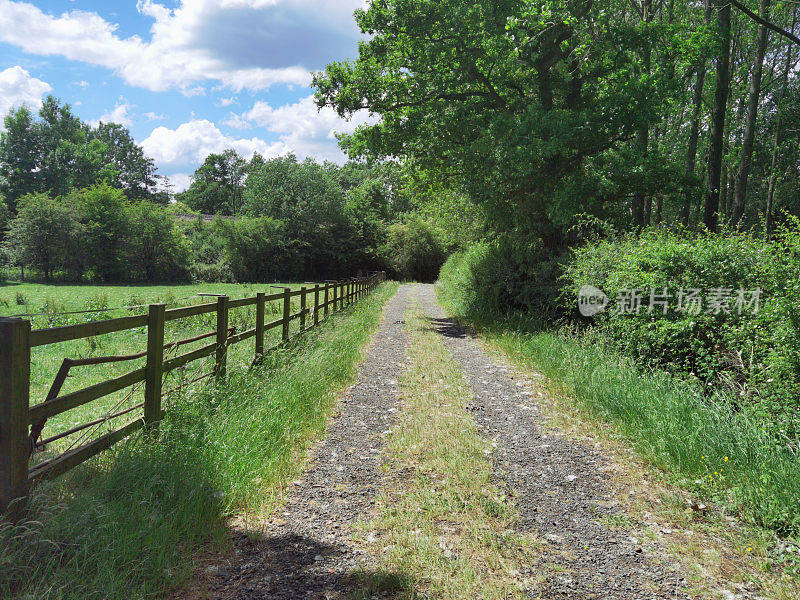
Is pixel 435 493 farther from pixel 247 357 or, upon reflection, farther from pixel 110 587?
pixel 247 357

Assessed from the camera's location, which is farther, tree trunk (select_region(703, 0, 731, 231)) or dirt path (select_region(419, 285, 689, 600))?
tree trunk (select_region(703, 0, 731, 231))

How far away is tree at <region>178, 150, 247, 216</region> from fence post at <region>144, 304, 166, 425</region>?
86.1m

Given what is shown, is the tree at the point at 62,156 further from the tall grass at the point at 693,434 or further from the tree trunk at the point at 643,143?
the tall grass at the point at 693,434

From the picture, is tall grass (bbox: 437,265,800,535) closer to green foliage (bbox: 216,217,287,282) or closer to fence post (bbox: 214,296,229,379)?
fence post (bbox: 214,296,229,379)

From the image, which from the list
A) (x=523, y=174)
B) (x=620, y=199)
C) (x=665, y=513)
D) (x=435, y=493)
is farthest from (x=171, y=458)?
(x=620, y=199)

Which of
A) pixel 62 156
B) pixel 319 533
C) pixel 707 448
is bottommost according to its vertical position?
pixel 319 533

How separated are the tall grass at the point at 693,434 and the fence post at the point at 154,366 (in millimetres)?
4782

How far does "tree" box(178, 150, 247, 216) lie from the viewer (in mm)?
85938

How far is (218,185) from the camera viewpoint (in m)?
86.9

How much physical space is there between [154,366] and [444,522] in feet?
9.22

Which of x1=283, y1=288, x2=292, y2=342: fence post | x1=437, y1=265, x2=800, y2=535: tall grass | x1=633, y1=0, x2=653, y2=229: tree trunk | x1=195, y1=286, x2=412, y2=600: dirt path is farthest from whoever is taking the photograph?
x1=633, y1=0, x2=653, y2=229: tree trunk

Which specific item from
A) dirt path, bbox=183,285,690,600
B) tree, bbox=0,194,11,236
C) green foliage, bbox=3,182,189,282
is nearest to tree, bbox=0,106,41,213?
tree, bbox=0,194,11,236

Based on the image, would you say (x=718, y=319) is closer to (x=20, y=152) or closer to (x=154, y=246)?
(x=154, y=246)

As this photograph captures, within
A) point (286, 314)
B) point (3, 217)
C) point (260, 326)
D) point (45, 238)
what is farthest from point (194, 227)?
point (260, 326)
